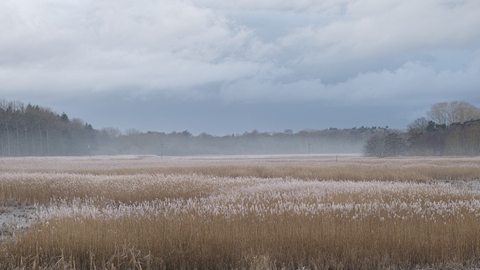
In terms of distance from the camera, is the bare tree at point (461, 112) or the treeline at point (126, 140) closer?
the treeline at point (126, 140)

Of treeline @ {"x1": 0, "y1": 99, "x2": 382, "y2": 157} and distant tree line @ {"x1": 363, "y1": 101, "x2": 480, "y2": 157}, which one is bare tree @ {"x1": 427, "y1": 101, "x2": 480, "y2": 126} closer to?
distant tree line @ {"x1": 363, "y1": 101, "x2": 480, "y2": 157}

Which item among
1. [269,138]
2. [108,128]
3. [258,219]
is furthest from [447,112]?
[108,128]

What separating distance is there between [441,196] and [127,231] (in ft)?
30.9

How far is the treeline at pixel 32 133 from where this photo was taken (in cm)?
7550

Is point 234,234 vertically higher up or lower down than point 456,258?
higher up

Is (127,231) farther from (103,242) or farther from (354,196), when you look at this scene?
(354,196)

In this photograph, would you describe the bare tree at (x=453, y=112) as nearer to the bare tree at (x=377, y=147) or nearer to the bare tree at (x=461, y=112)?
the bare tree at (x=461, y=112)

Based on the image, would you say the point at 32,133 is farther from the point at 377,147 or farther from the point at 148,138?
the point at 377,147

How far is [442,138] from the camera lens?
248 ft

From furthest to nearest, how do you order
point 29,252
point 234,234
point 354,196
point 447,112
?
1. point 447,112
2. point 354,196
3. point 234,234
4. point 29,252

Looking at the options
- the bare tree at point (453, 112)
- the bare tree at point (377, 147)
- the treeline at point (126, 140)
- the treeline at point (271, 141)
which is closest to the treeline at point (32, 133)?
the treeline at point (126, 140)

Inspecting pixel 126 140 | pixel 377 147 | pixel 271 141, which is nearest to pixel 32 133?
pixel 126 140

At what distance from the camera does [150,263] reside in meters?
5.24

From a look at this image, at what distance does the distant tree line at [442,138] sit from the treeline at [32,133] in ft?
262
